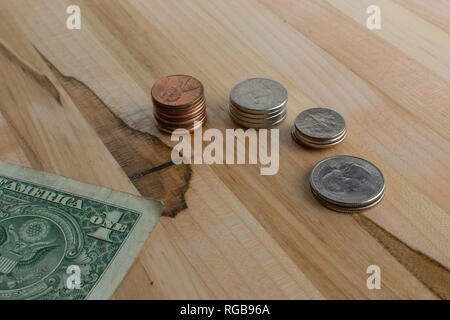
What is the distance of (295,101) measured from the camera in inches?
42.3

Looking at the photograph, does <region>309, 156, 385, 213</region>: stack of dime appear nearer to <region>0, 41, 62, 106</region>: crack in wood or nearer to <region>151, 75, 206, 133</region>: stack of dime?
<region>151, 75, 206, 133</region>: stack of dime

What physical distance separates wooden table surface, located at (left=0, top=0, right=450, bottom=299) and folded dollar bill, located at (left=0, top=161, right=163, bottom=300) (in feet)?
0.09

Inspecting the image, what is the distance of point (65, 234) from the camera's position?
0.82 metres

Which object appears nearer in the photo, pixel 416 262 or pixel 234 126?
pixel 416 262

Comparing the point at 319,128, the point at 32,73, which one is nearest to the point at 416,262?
the point at 319,128

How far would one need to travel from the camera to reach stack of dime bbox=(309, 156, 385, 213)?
83 centimetres

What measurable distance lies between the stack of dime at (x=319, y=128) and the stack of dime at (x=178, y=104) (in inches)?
8.3

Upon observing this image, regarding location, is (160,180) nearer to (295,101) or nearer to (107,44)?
(295,101)

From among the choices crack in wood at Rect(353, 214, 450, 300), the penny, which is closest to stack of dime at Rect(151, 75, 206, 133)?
the penny

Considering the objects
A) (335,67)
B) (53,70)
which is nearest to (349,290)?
(335,67)

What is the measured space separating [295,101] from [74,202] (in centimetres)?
54

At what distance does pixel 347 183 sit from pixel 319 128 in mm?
154

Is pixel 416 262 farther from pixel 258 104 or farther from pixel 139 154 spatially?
pixel 139 154

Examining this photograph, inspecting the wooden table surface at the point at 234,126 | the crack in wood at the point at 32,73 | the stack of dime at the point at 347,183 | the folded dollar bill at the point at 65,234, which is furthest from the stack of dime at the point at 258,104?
the crack in wood at the point at 32,73
